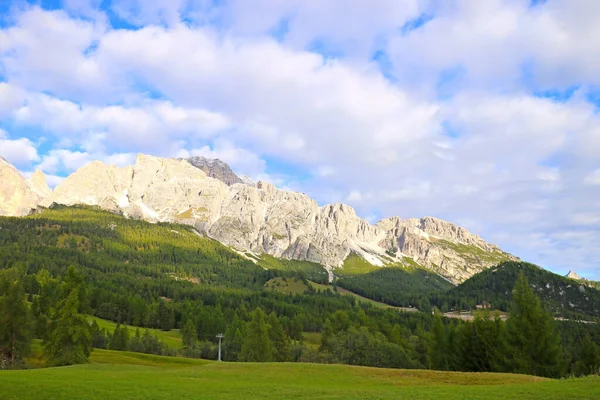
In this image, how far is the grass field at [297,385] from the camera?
2942 cm

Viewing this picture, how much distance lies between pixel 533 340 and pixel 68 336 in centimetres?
7060

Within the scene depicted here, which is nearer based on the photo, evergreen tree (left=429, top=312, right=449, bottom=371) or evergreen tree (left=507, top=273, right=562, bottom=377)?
evergreen tree (left=507, top=273, right=562, bottom=377)

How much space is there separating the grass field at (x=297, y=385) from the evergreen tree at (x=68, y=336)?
44.7ft

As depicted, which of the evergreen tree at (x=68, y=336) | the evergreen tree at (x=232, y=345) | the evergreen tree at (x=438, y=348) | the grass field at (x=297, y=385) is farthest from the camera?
the evergreen tree at (x=232, y=345)

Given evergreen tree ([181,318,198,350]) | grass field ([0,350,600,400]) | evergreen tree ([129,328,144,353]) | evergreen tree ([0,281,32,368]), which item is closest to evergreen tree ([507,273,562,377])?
grass field ([0,350,600,400])

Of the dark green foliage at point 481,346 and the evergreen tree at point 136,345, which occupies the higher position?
the dark green foliage at point 481,346

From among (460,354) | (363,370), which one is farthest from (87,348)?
(460,354)

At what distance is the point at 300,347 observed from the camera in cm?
12631

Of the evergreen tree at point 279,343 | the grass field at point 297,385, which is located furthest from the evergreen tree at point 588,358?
the evergreen tree at point 279,343

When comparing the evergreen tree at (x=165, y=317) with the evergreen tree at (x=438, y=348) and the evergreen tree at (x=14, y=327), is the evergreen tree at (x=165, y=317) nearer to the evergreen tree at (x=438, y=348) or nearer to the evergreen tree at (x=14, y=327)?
the evergreen tree at (x=14, y=327)

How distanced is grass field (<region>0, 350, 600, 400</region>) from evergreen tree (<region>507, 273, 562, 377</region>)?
63.1 ft

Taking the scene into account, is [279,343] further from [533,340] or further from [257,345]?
[533,340]

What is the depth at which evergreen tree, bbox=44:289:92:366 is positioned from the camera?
63.8 meters

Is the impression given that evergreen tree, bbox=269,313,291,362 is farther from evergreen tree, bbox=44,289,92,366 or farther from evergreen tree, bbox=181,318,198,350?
evergreen tree, bbox=44,289,92,366
